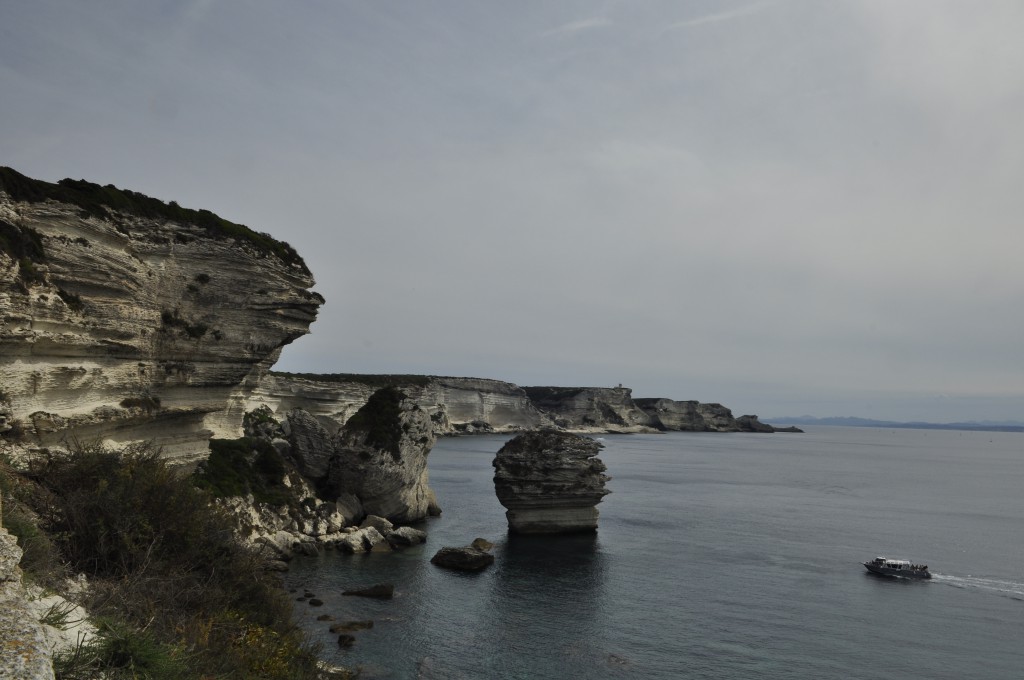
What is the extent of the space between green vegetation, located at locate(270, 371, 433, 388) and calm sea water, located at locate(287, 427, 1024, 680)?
56.5 m

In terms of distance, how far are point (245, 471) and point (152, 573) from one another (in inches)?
1124

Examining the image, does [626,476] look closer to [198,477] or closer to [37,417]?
[198,477]

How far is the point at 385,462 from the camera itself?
49.9m

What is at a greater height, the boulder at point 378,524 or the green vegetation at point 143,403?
the green vegetation at point 143,403

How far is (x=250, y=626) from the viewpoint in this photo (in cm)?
1566

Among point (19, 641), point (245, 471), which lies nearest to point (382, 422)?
point (245, 471)

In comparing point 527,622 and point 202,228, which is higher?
point 202,228

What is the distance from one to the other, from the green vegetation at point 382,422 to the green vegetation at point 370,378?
50392mm

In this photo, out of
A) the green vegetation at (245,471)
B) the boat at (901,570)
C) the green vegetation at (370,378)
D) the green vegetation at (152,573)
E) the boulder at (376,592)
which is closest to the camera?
the green vegetation at (152,573)

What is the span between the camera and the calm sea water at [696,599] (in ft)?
84.7

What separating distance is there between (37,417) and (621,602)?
27797 mm

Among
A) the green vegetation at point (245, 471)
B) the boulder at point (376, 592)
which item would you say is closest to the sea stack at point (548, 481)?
the green vegetation at point (245, 471)

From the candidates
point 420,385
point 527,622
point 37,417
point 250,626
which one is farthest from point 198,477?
point 420,385

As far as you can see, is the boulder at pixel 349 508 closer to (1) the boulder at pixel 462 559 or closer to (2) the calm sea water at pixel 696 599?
(2) the calm sea water at pixel 696 599
